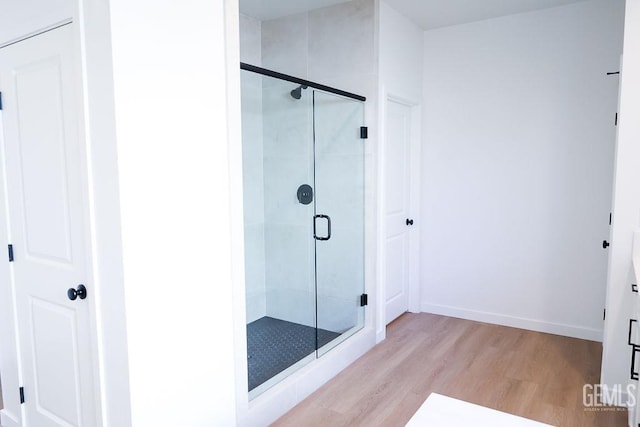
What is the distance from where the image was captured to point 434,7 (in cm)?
359

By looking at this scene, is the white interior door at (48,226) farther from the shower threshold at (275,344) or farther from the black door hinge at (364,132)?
the black door hinge at (364,132)

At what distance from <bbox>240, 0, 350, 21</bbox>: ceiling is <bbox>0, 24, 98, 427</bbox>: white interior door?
1.94 metres

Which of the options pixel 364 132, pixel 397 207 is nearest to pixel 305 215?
pixel 364 132

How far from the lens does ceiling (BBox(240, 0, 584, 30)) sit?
3.46 m

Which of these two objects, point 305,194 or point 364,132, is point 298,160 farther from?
point 364,132

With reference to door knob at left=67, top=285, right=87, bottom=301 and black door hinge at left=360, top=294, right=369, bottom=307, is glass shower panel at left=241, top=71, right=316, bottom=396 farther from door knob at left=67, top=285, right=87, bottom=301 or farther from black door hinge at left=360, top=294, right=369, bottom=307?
door knob at left=67, top=285, right=87, bottom=301

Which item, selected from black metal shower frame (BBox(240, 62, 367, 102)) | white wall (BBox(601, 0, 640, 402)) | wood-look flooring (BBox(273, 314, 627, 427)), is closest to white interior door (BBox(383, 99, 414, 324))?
wood-look flooring (BBox(273, 314, 627, 427))

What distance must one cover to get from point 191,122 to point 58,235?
2.64 ft

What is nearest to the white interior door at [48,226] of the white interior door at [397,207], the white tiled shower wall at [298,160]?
the white tiled shower wall at [298,160]

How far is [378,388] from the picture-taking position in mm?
2896

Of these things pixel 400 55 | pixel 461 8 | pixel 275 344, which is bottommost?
pixel 275 344

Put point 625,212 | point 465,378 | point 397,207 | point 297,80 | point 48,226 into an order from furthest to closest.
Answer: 1. point 397,207
2. point 465,378
3. point 297,80
4. point 625,212
5. point 48,226

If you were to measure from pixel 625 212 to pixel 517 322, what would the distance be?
1.74 meters

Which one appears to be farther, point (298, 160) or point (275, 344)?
point (298, 160)
